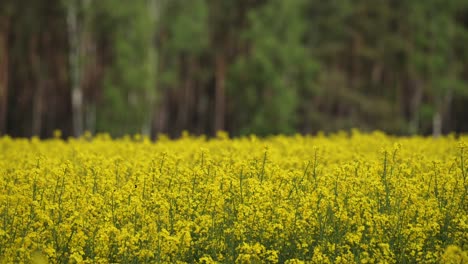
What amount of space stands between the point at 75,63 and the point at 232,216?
2262 cm

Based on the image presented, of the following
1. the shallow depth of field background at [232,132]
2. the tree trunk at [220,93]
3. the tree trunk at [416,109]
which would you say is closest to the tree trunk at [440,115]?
the shallow depth of field background at [232,132]

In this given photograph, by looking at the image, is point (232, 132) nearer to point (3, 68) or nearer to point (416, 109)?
point (416, 109)

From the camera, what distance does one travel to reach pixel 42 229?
7.93 metres

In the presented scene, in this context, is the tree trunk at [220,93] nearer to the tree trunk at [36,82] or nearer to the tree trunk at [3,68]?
the tree trunk at [36,82]

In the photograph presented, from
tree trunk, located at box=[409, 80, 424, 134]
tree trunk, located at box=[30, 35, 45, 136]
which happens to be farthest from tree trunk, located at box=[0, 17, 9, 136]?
tree trunk, located at box=[409, 80, 424, 134]

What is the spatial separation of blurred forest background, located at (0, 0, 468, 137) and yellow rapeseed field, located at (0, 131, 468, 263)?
20.8 metres

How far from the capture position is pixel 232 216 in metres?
8.28

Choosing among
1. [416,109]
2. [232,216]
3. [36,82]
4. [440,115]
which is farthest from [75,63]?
[232,216]

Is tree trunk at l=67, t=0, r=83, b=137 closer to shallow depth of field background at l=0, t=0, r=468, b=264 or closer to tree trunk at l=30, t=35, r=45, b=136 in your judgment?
shallow depth of field background at l=0, t=0, r=468, b=264

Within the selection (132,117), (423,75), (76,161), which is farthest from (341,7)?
(76,161)

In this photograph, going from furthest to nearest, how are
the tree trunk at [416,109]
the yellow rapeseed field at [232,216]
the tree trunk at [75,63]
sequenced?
the tree trunk at [416,109], the tree trunk at [75,63], the yellow rapeseed field at [232,216]

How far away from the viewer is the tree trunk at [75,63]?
29.1m

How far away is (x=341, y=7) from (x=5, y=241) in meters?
33.7

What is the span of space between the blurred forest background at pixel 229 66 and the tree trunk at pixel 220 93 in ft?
0.32
